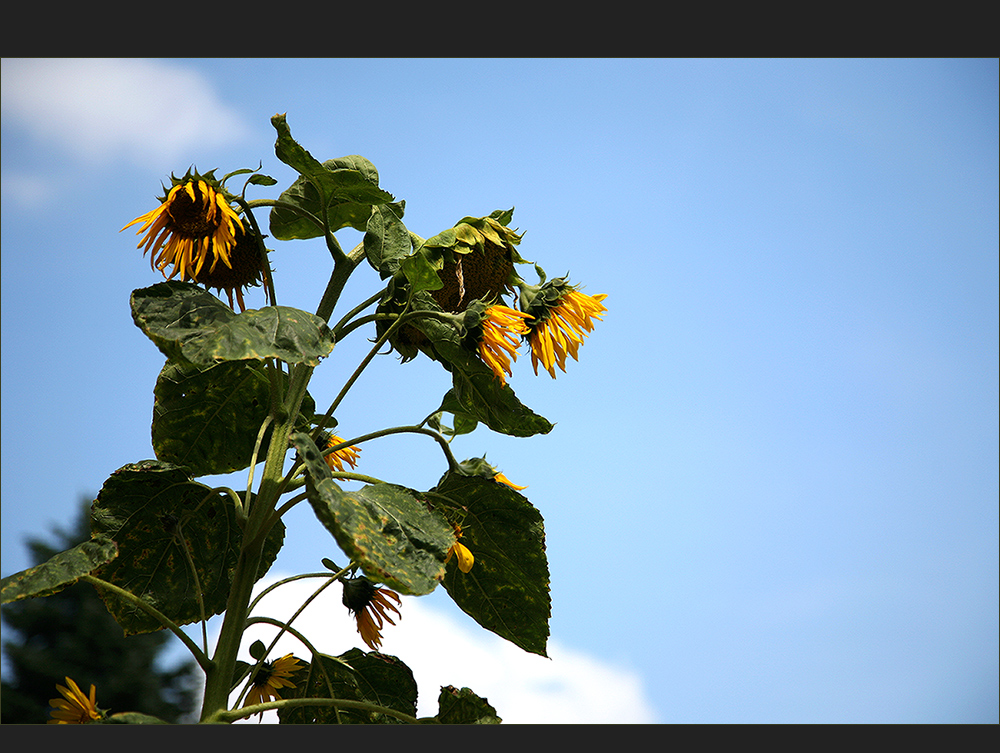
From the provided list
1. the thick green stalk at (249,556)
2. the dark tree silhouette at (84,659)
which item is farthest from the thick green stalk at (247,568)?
the dark tree silhouette at (84,659)

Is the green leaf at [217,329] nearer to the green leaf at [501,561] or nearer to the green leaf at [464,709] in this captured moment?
the green leaf at [501,561]

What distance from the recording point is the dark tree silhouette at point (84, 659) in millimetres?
8367

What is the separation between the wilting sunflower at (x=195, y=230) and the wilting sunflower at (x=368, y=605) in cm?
69

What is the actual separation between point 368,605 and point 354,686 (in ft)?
0.80

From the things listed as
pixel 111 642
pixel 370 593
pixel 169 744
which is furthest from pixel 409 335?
pixel 111 642

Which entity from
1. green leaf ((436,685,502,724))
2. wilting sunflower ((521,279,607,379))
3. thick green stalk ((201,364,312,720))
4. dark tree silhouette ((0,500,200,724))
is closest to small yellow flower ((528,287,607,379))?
wilting sunflower ((521,279,607,379))

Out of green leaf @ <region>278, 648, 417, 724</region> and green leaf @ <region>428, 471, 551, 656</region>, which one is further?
green leaf @ <region>278, 648, 417, 724</region>

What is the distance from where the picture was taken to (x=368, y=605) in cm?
170

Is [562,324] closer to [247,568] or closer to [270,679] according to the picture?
[247,568]

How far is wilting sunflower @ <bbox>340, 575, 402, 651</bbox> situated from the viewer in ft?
5.57

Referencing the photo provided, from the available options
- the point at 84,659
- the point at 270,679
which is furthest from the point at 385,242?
the point at 84,659

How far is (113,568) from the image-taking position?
170 centimetres

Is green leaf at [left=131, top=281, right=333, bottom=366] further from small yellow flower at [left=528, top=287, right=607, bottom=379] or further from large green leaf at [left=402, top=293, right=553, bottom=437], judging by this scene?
small yellow flower at [left=528, top=287, right=607, bottom=379]

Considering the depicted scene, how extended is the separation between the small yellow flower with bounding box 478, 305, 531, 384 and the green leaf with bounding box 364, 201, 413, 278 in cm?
22
